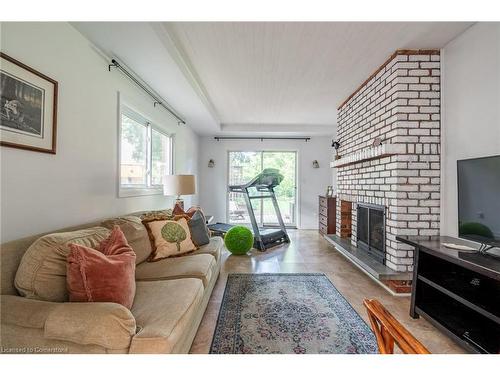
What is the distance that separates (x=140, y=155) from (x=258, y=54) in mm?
2000

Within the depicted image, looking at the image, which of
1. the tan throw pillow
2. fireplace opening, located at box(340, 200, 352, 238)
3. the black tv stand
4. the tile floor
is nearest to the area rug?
the tile floor

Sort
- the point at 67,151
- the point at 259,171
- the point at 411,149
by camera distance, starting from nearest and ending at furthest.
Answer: the point at 67,151 → the point at 411,149 → the point at 259,171

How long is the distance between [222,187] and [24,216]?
4812 millimetres

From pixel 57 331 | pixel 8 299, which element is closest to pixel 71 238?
pixel 8 299

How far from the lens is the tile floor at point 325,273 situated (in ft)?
5.76

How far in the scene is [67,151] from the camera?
188 cm

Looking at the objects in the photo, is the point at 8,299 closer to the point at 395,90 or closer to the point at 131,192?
the point at 131,192

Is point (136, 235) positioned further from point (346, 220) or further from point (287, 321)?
point (346, 220)

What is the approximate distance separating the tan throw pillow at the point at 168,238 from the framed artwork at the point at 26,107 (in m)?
→ 1.02

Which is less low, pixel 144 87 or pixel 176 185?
pixel 144 87

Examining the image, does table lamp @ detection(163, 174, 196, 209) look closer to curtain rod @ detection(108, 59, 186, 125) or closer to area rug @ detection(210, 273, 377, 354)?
curtain rod @ detection(108, 59, 186, 125)

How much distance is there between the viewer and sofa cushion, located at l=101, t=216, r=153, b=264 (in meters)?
2.03

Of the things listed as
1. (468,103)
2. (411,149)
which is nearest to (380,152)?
(411,149)
